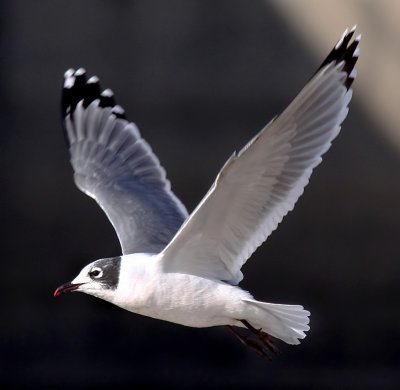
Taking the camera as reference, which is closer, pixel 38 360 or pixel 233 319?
pixel 233 319

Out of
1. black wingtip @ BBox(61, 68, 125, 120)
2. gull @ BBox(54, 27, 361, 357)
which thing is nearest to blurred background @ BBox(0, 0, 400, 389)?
black wingtip @ BBox(61, 68, 125, 120)

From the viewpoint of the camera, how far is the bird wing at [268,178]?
3182 mm

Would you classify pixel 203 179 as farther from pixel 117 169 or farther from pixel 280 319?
pixel 280 319

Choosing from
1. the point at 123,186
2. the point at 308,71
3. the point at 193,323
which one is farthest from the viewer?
the point at 308,71

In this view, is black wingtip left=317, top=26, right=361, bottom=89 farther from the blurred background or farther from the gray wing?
the blurred background

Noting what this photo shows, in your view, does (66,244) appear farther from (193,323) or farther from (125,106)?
(193,323)

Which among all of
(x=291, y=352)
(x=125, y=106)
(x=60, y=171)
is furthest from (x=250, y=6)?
(x=291, y=352)

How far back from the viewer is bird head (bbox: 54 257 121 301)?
11.1 feet

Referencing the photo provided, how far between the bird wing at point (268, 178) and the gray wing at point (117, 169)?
1.17 ft

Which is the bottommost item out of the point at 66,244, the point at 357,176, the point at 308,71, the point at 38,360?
the point at 38,360

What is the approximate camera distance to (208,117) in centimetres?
531

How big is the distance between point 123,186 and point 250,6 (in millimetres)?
1478

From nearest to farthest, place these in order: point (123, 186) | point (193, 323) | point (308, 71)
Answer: point (193, 323) → point (123, 186) → point (308, 71)

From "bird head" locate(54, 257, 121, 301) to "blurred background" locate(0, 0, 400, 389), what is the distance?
182 cm
